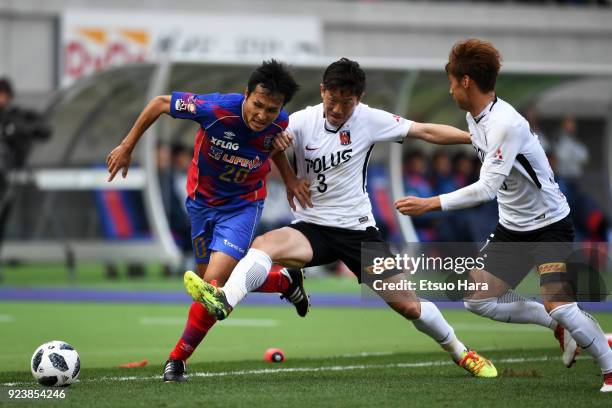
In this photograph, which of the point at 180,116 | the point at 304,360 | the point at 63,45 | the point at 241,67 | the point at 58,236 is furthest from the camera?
the point at 63,45

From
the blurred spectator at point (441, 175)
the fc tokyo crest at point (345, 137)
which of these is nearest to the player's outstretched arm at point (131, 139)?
the fc tokyo crest at point (345, 137)

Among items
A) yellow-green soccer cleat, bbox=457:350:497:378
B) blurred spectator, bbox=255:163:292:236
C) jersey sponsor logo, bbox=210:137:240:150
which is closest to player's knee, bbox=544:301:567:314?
yellow-green soccer cleat, bbox=457:350:497:378

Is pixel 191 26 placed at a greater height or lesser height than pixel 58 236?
greater

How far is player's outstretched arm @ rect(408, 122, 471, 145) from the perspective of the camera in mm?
7665

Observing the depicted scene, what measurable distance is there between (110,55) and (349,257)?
20385 millimetres

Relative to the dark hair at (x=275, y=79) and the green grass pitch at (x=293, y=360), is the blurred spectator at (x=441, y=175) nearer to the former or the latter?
the green grass pitch at (x=293, y=360)

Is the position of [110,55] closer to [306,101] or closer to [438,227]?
[306,101]

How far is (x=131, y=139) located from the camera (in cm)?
734

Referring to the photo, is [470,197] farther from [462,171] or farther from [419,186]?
[419,186]

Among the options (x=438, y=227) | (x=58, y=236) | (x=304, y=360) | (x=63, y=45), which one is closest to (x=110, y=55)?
(x=63, y=45)

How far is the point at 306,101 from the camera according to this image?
62.7 ft

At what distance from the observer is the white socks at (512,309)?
7648 mm

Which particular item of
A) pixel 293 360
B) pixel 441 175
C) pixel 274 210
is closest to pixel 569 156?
pixel 441 175

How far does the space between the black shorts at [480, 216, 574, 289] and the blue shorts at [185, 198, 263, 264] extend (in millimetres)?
1586
